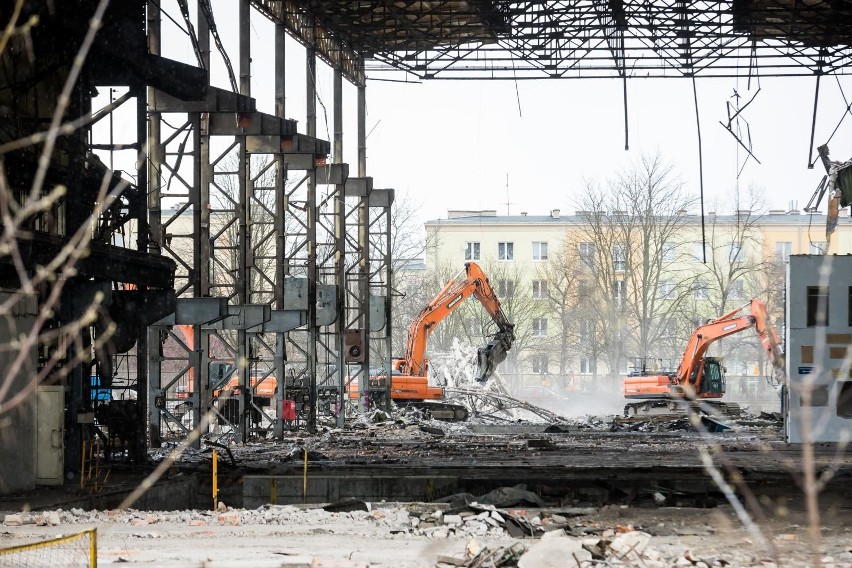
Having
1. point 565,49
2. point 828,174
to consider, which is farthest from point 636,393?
point 828,174

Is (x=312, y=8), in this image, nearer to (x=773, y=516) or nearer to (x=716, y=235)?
(x=773, y=516)

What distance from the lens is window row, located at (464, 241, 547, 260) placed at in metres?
83.4

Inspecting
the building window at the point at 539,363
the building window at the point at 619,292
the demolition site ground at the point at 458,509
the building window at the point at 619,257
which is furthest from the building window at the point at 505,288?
the demolition site ground at the point at 458,509

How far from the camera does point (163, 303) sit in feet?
76.1

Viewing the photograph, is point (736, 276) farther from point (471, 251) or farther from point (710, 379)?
point (710, 379)

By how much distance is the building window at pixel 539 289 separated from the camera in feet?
265

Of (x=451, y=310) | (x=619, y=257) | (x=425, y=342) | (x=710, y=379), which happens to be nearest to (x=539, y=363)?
(x=619, y=257)

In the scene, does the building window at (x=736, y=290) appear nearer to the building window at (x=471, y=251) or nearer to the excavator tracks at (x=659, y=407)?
the building window at (x=471, y=251)

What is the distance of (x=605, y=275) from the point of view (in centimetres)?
7162

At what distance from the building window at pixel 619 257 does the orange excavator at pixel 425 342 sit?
1067 inches

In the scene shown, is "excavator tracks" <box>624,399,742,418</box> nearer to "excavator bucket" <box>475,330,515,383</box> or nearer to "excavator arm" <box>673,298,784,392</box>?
"excavator arm" <box>673,298,784,392</box>

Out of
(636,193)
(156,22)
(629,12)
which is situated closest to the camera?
(156,22)

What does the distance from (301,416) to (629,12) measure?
48.9ft

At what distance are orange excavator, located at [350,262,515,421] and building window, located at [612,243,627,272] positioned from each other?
27.1 meters
